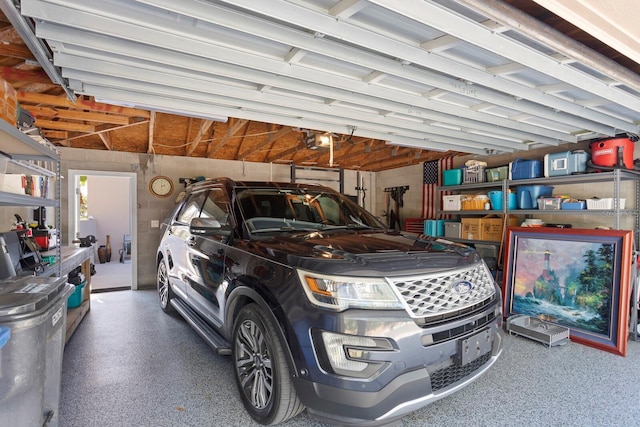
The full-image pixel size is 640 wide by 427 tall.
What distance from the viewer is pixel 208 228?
2.39 metres

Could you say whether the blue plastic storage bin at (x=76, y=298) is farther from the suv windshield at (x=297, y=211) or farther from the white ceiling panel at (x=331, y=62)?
the suv windshield at (x=297, y=211)

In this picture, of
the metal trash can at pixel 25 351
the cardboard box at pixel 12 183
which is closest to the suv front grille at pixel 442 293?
the metal trash can at pixel 25 351

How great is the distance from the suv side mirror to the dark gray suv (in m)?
0.01

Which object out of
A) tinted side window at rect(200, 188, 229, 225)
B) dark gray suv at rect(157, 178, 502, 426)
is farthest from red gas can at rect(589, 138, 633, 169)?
tinted side window at rect(200, 188, 229, 225)

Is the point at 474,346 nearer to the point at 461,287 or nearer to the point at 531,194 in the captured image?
the point at 461,287

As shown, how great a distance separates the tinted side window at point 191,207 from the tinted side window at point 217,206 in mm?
146

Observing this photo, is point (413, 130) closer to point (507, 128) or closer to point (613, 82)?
point (507, 128)

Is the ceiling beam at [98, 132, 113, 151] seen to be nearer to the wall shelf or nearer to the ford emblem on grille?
the ford emblem on grille

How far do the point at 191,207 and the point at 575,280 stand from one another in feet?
14.4

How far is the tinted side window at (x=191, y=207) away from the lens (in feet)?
10.8

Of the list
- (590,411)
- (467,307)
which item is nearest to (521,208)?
(590,411)

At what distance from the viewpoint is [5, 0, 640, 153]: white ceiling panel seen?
1.59 metres

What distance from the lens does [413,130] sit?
396 centimetres

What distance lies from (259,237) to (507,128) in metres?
3.35
